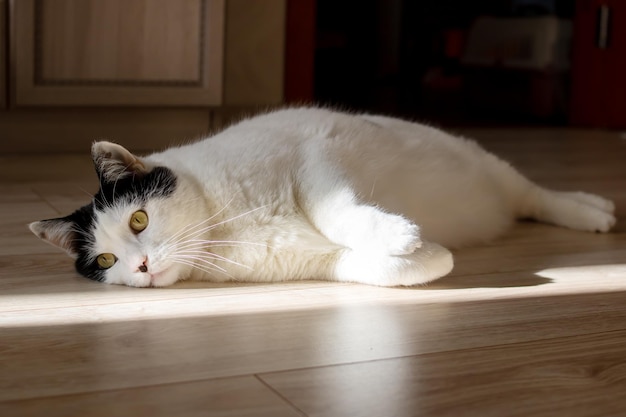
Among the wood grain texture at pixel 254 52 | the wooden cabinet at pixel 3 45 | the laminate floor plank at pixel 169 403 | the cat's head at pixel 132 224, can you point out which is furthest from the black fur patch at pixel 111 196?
the wood grain texture at pixel 254 52

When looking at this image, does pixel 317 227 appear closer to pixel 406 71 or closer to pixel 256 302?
pixel 256 302

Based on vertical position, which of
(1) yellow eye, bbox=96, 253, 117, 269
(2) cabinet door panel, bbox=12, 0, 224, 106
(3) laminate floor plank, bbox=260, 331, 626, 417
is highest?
(2) cabinet door panel, bbox=12, 0, 224, 106

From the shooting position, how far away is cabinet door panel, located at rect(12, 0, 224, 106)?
9.45 ft

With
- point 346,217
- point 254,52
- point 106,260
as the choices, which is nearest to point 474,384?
point 346,217

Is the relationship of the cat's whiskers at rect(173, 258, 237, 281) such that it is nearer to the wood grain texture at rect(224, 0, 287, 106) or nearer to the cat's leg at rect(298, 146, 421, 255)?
the cat's leg at rect(298, 146, 421, 255)

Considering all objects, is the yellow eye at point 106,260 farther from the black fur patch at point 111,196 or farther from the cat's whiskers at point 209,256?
the cat's whiskers at point 209,256

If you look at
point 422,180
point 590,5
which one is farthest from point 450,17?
point 422,180

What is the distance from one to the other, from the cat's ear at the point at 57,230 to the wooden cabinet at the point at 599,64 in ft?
12.1

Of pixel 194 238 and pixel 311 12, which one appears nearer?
pixel 194 238

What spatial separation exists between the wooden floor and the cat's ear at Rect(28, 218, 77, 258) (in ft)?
0.25

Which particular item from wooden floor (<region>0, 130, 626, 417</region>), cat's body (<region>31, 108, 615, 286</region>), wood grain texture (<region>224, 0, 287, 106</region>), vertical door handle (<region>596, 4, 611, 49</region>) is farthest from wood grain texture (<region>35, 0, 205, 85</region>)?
vertical door handle (<region>596, 4, 611, 49</region>)

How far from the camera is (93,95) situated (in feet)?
9.84

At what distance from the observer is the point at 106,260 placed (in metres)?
1.49

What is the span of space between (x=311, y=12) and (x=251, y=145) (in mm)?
2314
